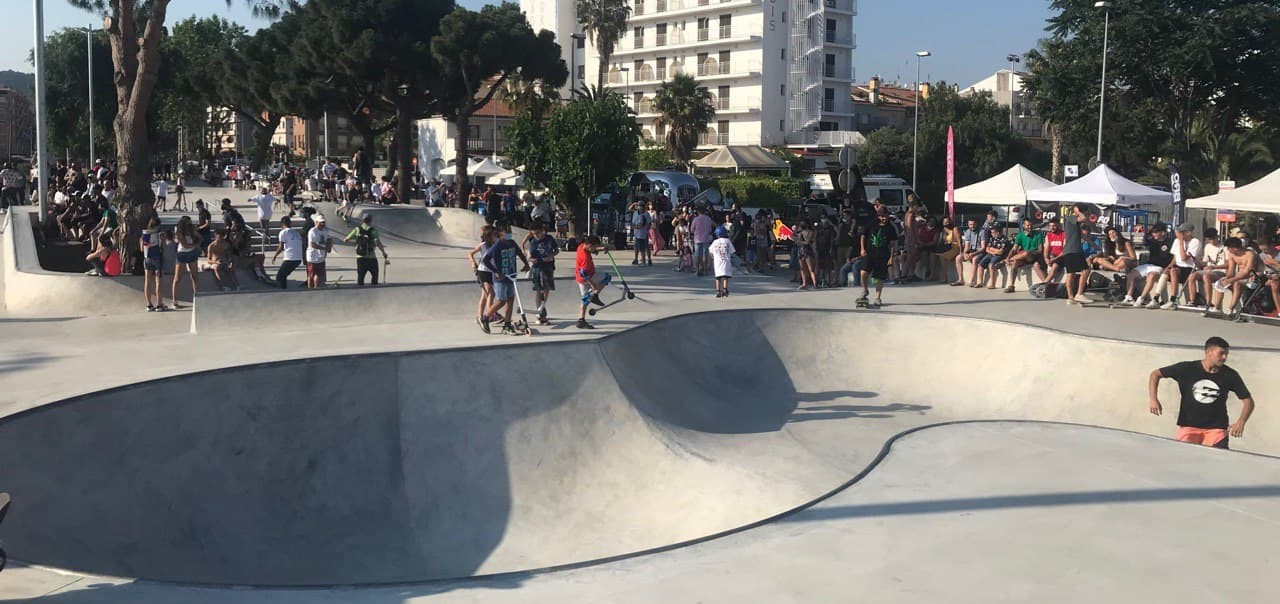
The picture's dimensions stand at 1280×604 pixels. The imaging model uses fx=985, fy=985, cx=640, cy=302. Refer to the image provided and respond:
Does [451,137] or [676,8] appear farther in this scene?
[676,8]

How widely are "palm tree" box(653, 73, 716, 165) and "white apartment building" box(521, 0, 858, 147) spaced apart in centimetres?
296

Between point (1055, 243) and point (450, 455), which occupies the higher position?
point (1055, 243)

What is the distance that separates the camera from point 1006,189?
22812mm

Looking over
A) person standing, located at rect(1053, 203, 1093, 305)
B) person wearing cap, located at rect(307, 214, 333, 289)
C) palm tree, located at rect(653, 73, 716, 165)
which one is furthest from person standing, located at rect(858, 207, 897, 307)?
palm tree, located at rect(653, 73, 716, 165)

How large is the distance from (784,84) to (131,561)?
6428 centimetres

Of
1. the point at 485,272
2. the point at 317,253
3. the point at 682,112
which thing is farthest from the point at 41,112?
the point at 682,112

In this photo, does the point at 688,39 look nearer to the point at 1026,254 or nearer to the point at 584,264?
the point at 1026,254

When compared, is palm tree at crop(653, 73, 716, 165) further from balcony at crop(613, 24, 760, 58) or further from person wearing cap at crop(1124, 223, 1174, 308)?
person wearing cap at crop(1124, 223, 1174, 308)

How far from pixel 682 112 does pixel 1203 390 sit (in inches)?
2088

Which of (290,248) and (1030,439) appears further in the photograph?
(290,248)

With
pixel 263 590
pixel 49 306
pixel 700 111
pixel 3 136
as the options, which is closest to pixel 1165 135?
pixel 700 111

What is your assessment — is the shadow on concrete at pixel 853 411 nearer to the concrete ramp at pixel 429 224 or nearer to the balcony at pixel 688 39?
the concrete ramp at pixel 429 224

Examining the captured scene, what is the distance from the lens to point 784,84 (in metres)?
67.9

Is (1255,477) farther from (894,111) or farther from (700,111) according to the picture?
(894,111)
